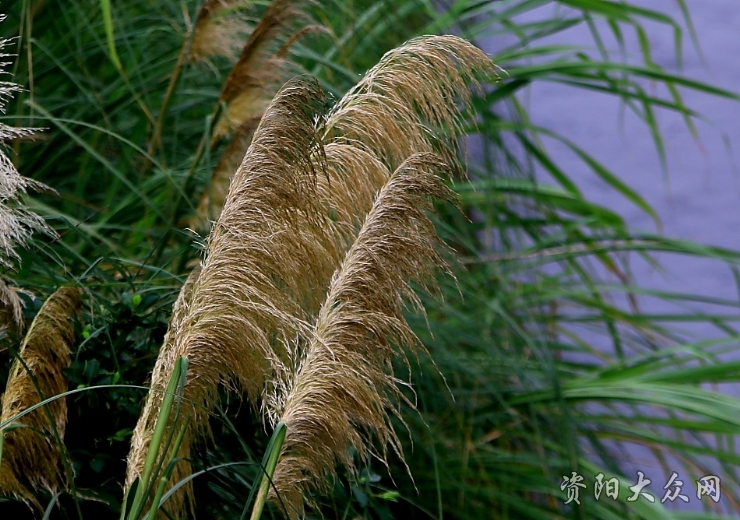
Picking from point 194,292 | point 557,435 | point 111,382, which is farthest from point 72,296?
point 557,435

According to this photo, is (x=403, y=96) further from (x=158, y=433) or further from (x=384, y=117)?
(x=158, y=433)

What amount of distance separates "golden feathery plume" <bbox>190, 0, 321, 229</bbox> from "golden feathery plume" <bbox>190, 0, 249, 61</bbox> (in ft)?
0.45

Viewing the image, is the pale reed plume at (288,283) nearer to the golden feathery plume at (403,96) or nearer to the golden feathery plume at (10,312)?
the golden feathery plume at (403,96)

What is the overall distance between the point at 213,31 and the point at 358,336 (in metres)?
0.97

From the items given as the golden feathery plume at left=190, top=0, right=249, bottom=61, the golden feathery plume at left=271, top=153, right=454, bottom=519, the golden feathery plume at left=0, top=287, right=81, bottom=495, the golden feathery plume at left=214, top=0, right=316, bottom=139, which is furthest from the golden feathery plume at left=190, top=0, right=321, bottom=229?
the golden feathery plume at left=271, top=153, right=454, bottom=519

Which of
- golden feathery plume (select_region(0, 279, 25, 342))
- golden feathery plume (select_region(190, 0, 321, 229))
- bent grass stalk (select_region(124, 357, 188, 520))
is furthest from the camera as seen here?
golden feathery plume (select_region(190, 0, 321, 229))

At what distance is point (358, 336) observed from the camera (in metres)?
0.96

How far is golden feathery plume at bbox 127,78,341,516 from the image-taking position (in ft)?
3.15

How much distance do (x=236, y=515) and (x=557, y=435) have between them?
82 centimetres

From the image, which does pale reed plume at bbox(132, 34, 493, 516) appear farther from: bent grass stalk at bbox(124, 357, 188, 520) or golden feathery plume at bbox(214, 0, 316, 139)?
golden feathery plume at bbox(214, 0, 316, 139)

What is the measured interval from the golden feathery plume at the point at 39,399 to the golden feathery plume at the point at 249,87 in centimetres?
41

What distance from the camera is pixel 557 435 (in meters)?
1.85

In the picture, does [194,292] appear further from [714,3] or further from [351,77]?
[714,3]

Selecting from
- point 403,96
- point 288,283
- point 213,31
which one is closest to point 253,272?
point 288,283
